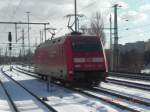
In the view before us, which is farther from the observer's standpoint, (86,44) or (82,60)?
(86,44)

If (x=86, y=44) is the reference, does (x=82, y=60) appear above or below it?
below

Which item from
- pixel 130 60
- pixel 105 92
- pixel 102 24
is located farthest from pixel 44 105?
pixel 102 24

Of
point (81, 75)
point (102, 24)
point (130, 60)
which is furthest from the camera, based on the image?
point (102, 24)

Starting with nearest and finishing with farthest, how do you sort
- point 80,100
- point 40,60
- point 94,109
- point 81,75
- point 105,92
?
1. point 94,109
2. point 80,100
3. point 105,92
4. point 81,75
5. point 40,60

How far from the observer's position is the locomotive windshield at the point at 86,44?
85.8ft

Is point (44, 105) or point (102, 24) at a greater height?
point (102, 24)

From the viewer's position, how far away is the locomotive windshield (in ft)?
85.8

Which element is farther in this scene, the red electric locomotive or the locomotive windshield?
the locomotive windshield

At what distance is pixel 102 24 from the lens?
93.9 meters

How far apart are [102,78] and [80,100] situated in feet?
21.5

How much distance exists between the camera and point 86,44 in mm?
26328

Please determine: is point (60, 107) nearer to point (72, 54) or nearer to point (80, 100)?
point (80, 100)

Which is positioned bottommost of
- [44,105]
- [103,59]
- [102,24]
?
[44,105]

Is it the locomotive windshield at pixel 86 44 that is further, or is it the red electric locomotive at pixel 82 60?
the locomotive windshield at pixel 86 44
